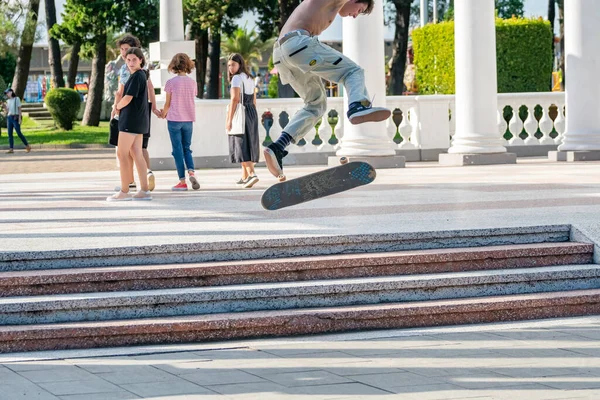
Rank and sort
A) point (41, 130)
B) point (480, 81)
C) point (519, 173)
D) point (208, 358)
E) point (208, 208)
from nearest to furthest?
point (208, 358) < point (208, 208) < point (519, 173) < point (480, 81) < point (41, 130)

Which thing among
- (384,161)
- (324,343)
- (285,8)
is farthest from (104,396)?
(285,8)

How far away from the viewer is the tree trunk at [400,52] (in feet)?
146

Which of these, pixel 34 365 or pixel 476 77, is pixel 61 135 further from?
pixel 34 365

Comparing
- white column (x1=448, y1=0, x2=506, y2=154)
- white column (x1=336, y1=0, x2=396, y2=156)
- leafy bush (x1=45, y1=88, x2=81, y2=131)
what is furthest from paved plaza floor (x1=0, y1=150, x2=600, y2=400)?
leafy bush (x1=45, y1=88, x2=81, y2=131)

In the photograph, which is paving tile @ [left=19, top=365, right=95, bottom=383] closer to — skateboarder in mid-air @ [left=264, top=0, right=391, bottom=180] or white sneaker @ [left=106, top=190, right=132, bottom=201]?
skateboarder in mid-air @ [left=264, top=0, right=391, bottom=180]

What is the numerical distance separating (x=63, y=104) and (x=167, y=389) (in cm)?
3970

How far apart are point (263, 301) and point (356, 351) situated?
111 cm

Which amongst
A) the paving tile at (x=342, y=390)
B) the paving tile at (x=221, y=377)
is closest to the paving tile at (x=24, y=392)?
the paving tile at (x=221, y=377)

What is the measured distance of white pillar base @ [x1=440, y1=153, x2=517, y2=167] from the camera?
21.3m

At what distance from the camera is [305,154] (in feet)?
76.7

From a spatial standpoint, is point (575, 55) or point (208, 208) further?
point (575, 55)

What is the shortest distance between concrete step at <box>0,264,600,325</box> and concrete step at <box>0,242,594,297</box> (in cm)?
9

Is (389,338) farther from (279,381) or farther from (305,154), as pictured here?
(305,154)

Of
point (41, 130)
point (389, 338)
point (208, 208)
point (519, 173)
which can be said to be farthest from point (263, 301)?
point (41, 130)
